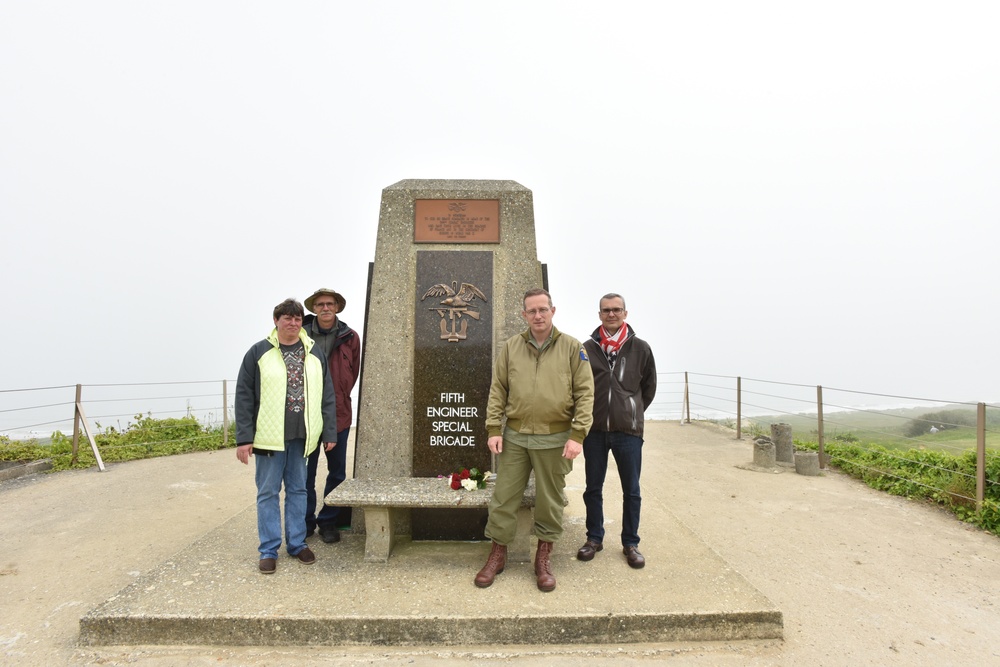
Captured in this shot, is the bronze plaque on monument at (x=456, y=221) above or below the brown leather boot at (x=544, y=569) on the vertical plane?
above

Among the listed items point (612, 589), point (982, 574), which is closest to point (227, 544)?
point (612, 589)

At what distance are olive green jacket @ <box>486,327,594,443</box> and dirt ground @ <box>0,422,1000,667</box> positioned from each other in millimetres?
1242

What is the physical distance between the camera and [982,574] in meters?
4.10

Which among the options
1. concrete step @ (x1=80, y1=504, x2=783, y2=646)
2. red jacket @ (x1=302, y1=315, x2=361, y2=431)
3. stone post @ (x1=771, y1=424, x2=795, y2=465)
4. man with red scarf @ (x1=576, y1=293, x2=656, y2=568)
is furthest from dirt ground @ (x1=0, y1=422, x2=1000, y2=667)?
red jacket @ (x1=302, y1=315, x2=361, y2=431)

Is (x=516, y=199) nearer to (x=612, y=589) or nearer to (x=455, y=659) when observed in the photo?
(x=612, y=589)

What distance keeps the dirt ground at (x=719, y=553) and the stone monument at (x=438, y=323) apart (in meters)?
1.51

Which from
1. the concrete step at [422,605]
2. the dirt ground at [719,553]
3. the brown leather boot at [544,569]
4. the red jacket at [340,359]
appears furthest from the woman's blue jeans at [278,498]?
the brown leather boot at [544,569]

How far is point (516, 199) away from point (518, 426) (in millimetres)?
2166

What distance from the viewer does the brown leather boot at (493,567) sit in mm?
3316

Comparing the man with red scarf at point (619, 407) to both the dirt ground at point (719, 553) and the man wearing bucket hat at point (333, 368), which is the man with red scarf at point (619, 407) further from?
the man wearing bucket hat at point (333, 368)

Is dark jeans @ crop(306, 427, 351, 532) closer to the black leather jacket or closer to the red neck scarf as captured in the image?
the black leather jacket

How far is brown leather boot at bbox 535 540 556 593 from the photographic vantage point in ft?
10.7

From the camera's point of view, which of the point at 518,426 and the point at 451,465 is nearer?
the point at 518,426

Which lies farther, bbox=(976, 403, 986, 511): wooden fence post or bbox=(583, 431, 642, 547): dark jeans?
bbox=(976, 403, 986, 511): wooden fence post
